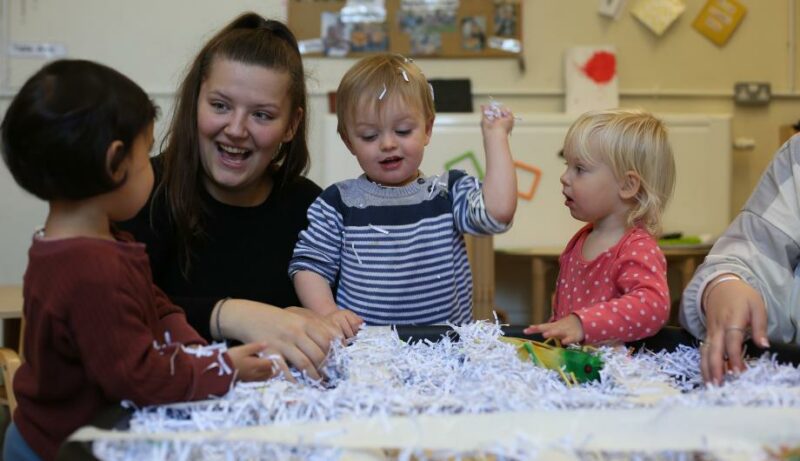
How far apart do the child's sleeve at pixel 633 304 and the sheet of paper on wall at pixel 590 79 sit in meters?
2.55

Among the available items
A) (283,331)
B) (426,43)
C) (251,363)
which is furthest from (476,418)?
(426,43)

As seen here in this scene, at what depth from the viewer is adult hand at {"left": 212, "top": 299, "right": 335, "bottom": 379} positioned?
1.06 meters

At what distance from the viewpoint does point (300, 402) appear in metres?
0.83

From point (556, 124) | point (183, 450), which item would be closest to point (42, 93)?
point (183, 450)

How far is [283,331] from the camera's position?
1.09 meters

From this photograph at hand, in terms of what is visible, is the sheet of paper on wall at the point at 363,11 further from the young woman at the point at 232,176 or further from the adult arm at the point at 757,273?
the adult arm at the point at 757,273

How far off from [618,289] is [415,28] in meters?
2.64

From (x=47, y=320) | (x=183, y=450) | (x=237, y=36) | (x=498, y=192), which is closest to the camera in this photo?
(x=183, y=450)

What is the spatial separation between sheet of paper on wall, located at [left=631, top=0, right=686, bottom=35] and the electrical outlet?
0.43 m

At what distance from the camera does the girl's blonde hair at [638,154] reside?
1.35 meters

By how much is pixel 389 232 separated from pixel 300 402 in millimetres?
599

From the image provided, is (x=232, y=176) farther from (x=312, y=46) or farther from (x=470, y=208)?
(x=312, y=46)

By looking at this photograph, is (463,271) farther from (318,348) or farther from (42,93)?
(42,93)

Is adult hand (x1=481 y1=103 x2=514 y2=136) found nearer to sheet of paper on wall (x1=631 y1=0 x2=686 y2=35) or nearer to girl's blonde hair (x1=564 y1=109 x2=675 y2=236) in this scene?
girl's blonde hair (x1=564 y1=109 x2=675 y2=236)
